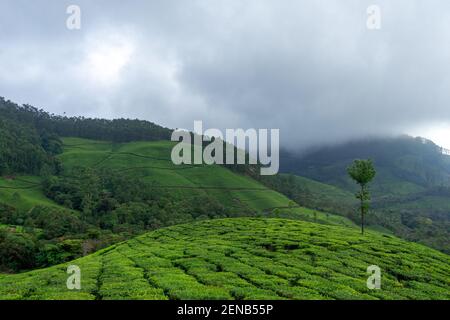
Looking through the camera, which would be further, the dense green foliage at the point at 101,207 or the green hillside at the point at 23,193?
the green hillside at the point at 23,193

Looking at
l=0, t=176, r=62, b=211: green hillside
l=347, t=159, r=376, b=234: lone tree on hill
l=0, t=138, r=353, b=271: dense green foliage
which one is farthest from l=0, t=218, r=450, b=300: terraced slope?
l=0, t=176, r=62, b=211: green hillside

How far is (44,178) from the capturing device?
609 feet

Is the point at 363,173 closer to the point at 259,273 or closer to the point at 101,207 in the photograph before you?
the point at 259,273

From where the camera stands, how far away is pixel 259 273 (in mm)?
29016

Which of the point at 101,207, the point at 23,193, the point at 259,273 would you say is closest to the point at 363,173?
the point at 259,273

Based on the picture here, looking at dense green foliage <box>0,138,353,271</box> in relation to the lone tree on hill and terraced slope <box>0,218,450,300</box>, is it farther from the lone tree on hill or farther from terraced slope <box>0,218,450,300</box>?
terraced slope <box>0,218,450,300</box>

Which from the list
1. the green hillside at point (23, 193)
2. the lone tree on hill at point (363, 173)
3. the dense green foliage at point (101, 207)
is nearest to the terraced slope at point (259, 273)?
the lone tree on hill at point (363, 173)

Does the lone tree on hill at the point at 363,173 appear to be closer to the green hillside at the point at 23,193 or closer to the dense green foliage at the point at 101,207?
the dense green foliage at the point at 101,207

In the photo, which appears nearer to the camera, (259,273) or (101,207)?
(259,273)

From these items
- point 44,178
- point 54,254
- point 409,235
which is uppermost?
point 44,178

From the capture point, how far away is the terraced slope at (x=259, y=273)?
23.4 meters
